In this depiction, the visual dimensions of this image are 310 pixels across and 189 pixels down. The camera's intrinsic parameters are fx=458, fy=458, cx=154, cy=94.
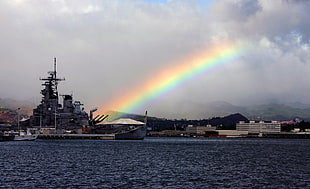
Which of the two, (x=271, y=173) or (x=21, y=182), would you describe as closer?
(x=21, y=182)

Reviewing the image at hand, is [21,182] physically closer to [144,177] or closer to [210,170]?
[144,177]

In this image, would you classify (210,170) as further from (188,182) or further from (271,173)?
(188,182)

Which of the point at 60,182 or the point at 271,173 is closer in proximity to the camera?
the point at 60,182

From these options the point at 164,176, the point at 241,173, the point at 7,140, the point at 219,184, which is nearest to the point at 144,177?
the point at 164,176

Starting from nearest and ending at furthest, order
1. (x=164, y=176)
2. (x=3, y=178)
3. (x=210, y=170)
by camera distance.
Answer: (x=3, y=178)
(x=164, y=176)
(x=210, y=170)

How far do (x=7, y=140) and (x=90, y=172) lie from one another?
124169 mm

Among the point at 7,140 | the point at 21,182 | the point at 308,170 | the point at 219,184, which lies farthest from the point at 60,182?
the point at 7,140

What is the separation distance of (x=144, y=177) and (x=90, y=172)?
8.67 m

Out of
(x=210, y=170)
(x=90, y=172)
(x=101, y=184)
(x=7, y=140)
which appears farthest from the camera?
(x=7, y=140)

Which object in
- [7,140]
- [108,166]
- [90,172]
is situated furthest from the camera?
[7,140]

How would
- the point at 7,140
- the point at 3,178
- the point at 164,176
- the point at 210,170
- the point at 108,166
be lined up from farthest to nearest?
the point at 7,140 < the point at 108,166 < the point at 210,170 < the point at 164,176 < the point at 3,178

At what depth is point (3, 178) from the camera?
172 ft

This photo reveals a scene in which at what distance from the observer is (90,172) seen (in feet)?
197

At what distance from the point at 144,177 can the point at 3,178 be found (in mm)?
16350
